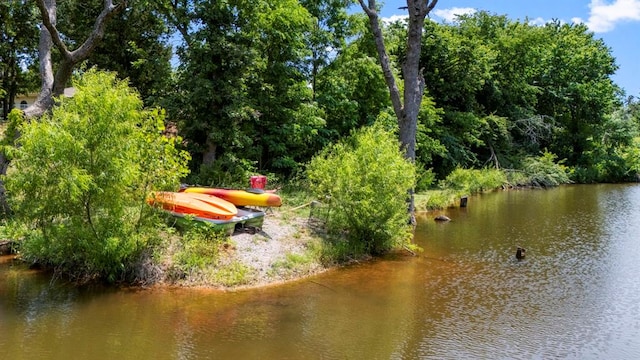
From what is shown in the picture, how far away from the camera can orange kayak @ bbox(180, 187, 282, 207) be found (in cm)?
1252

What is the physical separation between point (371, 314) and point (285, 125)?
438 inches

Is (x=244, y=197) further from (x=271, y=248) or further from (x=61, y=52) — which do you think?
(x=61, y=52)

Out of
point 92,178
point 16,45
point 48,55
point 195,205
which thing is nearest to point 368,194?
point 195,205

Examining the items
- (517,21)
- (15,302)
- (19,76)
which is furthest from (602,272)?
(19,76)

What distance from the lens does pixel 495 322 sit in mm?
8867

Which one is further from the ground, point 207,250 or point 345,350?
point 207,250

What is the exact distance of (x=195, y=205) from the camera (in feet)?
36.1

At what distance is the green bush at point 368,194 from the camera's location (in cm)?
1242

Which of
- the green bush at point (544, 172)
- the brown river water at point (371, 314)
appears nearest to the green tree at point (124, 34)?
the brown river water at point (371, 314)

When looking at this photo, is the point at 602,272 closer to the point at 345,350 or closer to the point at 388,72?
the point at 345,350

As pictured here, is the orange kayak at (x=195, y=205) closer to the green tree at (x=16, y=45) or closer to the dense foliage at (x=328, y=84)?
the dense foliage at (x=328, y=84)

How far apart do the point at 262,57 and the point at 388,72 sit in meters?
4.91

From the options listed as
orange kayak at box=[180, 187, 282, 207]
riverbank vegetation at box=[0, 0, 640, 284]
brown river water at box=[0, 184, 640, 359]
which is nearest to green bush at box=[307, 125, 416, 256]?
riverbank vegetation at box=[0, 0, 640, 284]

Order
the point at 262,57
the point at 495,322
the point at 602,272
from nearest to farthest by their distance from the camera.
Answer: the point at 495,322 < the point at 602,272 < the point at 262,57
